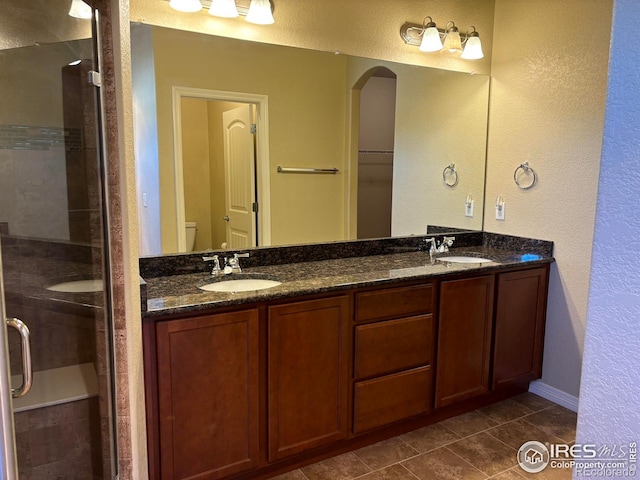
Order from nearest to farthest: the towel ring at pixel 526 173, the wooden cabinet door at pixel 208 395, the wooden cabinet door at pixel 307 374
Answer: the wooden cabinet door at pixel 208 395
the wooden cabinet door at pixel 307 374
the towel ring at pixel 526 173

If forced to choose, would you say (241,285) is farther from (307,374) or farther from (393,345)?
(393,345)

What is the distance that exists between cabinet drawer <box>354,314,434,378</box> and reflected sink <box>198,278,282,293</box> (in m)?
0.48

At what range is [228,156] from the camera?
239cm

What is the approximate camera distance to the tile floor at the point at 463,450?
2.19m

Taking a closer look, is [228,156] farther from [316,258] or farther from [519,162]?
[519,162]

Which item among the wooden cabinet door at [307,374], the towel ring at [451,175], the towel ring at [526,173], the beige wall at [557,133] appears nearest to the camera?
the wooden cabinet door at [307,374]

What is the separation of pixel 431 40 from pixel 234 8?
123cm

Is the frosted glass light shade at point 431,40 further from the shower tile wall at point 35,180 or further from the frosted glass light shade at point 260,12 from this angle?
the shower tile wall at point 35,180

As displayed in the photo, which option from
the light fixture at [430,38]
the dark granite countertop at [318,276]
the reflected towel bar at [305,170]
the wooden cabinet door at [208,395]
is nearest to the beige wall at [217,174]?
the dark granite countertop at [318,276]

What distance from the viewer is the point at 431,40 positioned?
111 inches

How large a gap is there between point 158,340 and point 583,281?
236 centimetres

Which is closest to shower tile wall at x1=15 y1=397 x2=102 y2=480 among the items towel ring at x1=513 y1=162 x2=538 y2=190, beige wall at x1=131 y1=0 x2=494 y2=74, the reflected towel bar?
the reflected towel bar

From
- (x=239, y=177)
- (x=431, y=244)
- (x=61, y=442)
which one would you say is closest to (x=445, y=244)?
(x=431, y=244)

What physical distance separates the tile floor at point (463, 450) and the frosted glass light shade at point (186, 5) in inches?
86.4
